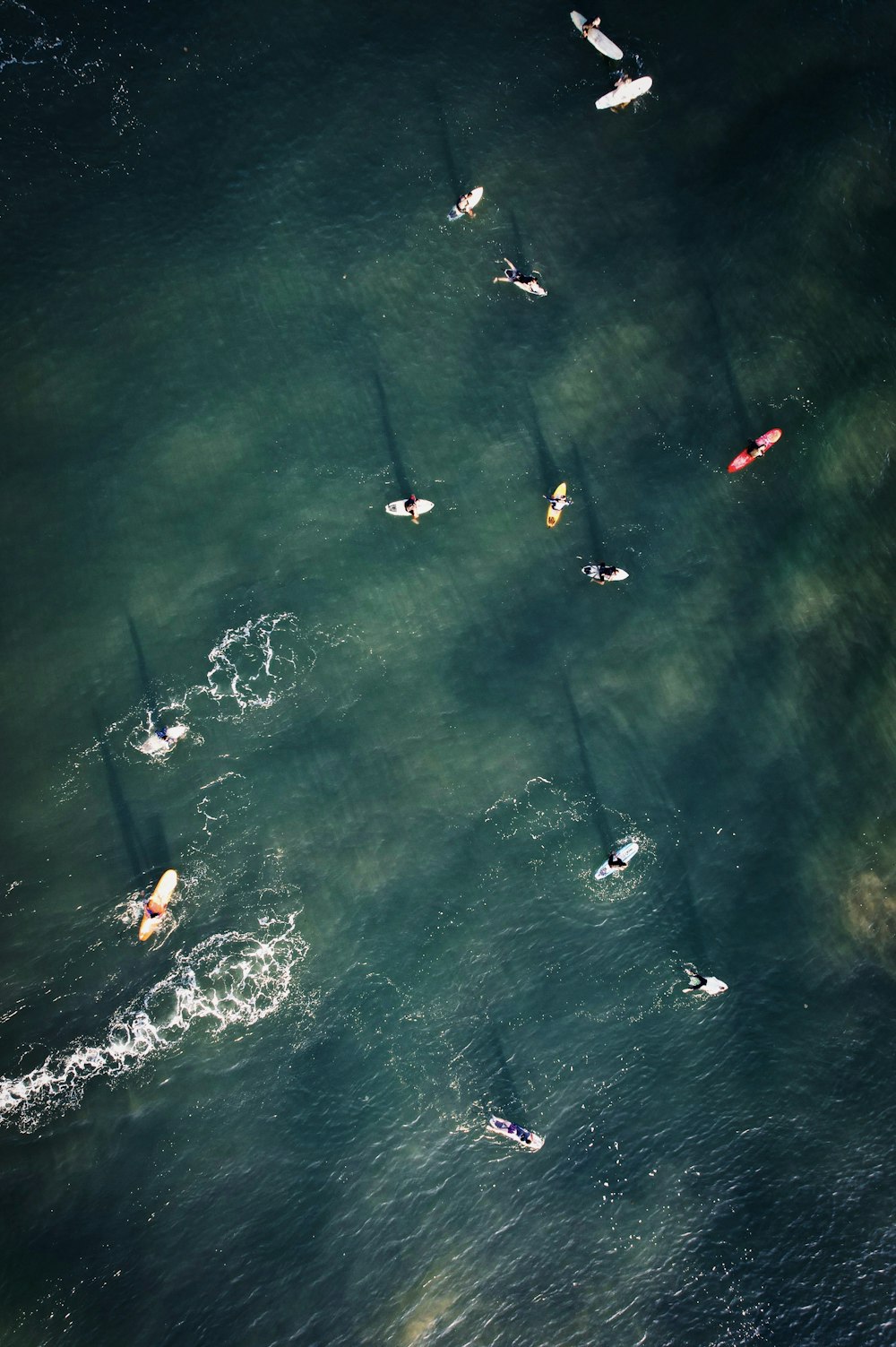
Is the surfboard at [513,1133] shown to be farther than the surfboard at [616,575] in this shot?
No

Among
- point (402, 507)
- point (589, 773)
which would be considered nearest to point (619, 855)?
point (589, 773)

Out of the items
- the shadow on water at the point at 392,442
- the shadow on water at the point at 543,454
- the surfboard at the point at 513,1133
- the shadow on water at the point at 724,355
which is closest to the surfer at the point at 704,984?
the surfboard at the point at 513,1133

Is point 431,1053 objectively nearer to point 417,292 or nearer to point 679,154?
point 417,292

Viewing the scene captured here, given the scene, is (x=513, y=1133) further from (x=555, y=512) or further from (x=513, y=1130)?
(x=555, y=512)

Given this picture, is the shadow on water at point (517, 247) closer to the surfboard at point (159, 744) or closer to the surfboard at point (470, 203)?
the surfboard at point (470, 203)

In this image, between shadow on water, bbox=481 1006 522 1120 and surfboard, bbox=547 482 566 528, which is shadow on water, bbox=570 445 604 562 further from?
shadow on water, bbox=481 1006 522 1120

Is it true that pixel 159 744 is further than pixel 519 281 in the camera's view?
No
